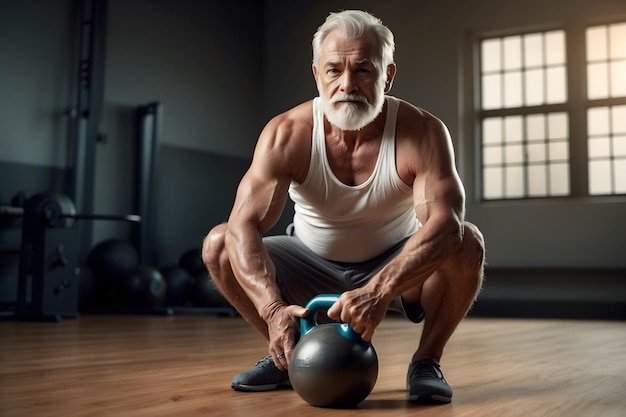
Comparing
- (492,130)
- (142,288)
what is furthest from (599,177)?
(142,288)

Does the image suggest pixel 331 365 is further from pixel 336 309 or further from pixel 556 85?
pixel 556 85

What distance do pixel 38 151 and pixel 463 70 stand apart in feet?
11.8

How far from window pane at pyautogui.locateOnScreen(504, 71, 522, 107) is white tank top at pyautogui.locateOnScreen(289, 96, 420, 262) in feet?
15.7

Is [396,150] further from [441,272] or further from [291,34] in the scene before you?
[291,34]

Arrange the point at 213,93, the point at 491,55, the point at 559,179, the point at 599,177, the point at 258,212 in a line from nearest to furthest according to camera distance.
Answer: the point at 258,212 → the point at 599,177 → the point at 559,179 → the point at 491,55 → the point at 213,93

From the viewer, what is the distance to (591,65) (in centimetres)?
632

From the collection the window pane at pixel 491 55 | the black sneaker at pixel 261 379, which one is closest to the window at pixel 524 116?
the window pane at pixel 491 55

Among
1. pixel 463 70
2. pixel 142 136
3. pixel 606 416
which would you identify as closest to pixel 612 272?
pixel 463 70

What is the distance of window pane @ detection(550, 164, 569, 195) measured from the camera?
634 cm

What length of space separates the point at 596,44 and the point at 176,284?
3909 mm

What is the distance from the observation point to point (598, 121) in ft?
20.5

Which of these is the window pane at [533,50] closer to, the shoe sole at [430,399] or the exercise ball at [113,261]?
the exercise ball at [113,261]

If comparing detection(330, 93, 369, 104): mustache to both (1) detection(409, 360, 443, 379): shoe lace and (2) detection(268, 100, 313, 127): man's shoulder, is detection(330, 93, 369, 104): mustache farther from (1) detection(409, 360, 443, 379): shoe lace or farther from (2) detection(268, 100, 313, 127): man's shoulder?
(1) detection(409, 360, 443, 379): shoe lace

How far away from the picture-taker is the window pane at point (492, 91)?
21.9ft
